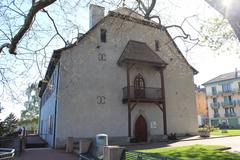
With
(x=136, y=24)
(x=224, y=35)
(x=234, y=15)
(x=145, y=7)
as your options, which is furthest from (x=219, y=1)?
(x=136, y=24)

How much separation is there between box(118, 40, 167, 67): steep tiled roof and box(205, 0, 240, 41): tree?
43.8ft

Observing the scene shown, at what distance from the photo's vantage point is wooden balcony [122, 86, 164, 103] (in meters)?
18.4

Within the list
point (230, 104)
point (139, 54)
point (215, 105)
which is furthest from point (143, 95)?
point (215, 105)

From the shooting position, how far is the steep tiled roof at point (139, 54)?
19.0 meters

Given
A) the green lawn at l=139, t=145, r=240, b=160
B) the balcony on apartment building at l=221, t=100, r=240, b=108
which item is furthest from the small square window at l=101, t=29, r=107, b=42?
the balcony on apartment building at l=221, t=100, r=240, b=108

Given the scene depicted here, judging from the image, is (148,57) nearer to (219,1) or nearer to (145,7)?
(145,7)

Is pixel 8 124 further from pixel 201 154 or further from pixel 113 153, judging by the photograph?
pixel 201 154

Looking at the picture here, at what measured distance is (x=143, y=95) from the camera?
63.4 feet

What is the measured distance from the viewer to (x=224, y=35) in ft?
37.3

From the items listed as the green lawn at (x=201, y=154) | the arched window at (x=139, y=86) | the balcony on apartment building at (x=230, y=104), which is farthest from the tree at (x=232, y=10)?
the balcony on apartment building at (x=230, y=104)

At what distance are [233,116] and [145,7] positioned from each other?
48175 millimetres

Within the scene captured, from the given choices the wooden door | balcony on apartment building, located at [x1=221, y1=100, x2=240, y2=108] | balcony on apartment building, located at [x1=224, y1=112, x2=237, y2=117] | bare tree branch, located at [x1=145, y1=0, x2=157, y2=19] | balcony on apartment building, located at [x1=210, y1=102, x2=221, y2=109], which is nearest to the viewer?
bare tree branch, located at [x1=145, y1=0, x2=157, y2=19]

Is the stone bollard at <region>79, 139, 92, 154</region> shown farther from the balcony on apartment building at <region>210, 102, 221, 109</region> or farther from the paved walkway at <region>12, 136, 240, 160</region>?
the balcony on apartment building at <region>210, 102, 221, 109</region>

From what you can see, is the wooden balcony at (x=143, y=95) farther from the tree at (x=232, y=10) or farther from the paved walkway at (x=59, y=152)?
the tree at (x=232, y=10)
